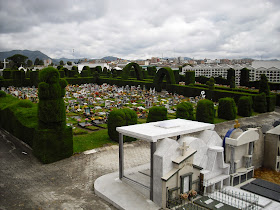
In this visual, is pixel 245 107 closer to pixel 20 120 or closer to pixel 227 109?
pixel 227 109

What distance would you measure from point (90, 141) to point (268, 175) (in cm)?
982

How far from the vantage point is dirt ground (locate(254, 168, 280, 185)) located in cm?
1109

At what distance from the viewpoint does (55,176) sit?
37.0ft

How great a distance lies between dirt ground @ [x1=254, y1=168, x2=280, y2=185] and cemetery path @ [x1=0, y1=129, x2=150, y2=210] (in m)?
5.24

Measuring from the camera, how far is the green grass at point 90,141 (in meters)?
14.7

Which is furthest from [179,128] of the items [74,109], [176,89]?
[176,89]

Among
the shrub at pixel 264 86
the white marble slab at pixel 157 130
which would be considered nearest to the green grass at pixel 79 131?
the white marble slab at pixel 157 130

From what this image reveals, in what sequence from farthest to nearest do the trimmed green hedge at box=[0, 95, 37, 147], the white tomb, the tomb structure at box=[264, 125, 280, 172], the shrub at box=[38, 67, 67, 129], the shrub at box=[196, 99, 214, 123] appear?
the shrub at box=[196, 99, 214, 123], the trimmed green hedge at box=[0, 95, 37, 147], the shrub at box=[38, 67, 67, 129], the tomb structure at box=[264, 125, 280, 172], the white tomb

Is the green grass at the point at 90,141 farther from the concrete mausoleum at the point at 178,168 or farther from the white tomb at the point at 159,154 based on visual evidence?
the white tomb at the point at 159,154

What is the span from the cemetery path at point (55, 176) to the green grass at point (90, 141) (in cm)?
81

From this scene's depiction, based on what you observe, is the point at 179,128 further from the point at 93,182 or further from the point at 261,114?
the point at 261,114

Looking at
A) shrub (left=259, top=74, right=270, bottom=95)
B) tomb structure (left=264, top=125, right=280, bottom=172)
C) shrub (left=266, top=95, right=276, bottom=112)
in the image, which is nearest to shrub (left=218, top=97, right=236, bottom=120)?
shrub (left=266, top=95, right=276, bottom=112)

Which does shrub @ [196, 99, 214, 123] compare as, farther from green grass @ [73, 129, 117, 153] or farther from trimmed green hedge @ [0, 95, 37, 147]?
trimmed green hedge @ [0, 95, 37, 147]

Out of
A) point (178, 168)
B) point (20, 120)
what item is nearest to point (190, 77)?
point (20, 120)
